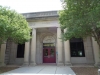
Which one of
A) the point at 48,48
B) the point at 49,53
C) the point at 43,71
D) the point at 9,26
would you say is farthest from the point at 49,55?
the point at 9,26

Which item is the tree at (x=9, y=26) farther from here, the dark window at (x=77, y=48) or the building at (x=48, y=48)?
the dark window at (x=77, y=48)

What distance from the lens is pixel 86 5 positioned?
30.4 ft

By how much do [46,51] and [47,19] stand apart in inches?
245

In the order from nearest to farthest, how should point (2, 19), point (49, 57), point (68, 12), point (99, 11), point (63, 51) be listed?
point (99, 11), point (2, 19), point (68, 12), point (63, 51), point (49, 57)

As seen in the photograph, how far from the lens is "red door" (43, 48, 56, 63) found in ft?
60.0

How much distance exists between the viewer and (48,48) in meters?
18.8

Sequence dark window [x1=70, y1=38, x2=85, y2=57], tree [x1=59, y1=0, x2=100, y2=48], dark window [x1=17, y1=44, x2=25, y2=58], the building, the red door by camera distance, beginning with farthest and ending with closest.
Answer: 1. dark window [x1=17, y1=44, x2=25, y2=58]
2. the red door
3. dark window [x1=70, y1=38, x2=85, y2=57]
4. the building
5. tree [x1=59, y1=0, x2=100, y2=48]

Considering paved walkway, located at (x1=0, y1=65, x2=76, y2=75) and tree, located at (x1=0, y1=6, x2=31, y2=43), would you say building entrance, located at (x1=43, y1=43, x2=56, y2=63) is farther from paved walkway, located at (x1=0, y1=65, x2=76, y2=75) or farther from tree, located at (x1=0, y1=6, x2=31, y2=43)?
tree, located at (x1=0, y1=6, x2=31, y2=43)

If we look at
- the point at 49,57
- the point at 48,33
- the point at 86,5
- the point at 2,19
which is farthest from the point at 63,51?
the point at 2,19

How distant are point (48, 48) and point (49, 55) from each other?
1.33 metres

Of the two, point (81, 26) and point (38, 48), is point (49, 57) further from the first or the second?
point (81, 26)

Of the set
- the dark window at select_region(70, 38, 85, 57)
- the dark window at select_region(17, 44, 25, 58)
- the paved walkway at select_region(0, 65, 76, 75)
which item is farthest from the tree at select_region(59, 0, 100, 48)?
the dark window at select_region(17, 44, 25, 58)

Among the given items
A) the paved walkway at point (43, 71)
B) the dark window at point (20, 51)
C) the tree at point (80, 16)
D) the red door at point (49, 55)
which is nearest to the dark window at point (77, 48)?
the red door at point (49, 55)

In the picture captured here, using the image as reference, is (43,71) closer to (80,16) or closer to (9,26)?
(9,26)
